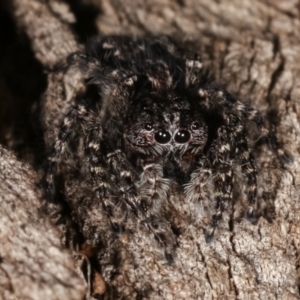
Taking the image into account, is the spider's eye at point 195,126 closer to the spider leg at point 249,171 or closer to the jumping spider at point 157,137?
the jumping spider at point 157,137

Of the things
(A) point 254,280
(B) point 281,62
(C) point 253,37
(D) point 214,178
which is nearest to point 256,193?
(D) point 214,178

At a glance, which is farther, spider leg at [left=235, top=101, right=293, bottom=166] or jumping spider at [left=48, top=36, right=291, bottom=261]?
spider leg at [left=235, top=101, right=293, bottom=166]

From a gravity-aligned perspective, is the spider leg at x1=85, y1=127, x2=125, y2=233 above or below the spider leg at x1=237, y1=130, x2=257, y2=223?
below

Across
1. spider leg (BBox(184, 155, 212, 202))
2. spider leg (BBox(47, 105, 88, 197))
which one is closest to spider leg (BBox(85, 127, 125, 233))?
spider leg (BBox(47, 105, 88, 197))

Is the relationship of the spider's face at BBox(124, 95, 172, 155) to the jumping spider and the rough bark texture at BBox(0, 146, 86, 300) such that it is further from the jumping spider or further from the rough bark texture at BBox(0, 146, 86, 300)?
the rough bark texture at BBox(0, 146, 86, 300)

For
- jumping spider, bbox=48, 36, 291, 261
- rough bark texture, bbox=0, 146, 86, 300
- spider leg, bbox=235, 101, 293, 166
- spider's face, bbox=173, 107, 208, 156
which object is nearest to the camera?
rough bark texture, bbox=0, 146, 86, 300

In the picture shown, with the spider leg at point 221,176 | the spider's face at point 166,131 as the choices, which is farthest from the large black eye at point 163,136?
the spider leg at point 221,176

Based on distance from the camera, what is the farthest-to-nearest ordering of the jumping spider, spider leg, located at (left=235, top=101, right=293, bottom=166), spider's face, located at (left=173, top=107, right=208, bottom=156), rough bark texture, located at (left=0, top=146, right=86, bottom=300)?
1. spider leg, located at (left=235, top=101, right=293, bottom=166)
2. spider's face, located at (left=173, top=107, right=208, bottom=156)
3. the jumping spider
4. rough bark texture, located at (left=0, top=146, right=86, bottom=300)
